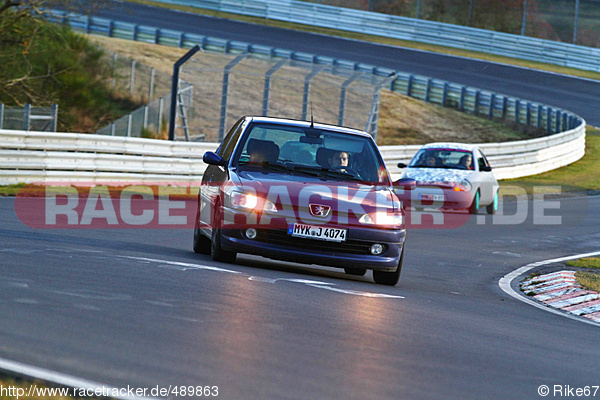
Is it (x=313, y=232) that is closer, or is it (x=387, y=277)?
(x=313, y=232)

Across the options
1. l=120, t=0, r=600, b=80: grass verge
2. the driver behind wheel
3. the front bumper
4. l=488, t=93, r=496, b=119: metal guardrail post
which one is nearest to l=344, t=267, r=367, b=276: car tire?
the front bumper

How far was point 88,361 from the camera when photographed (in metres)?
4.90

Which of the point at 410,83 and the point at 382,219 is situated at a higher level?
the point at 410,83

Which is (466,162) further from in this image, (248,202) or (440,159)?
(248,202)

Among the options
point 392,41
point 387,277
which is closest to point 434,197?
point 387,277

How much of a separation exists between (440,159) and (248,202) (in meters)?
12.0

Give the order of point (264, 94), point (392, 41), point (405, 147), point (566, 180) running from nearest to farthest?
point (264, 94)
point (405, 147)
point (566, 180)
point (392, 41)

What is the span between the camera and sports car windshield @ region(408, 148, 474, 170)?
20.7 m

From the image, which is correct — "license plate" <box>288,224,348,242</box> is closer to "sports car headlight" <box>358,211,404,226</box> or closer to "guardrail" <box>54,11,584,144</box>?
"sports car headlight" <box>358,211,404,226</box>

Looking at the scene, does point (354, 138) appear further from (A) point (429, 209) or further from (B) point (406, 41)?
(B) point (406, 41)

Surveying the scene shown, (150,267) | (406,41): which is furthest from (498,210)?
(406,41)

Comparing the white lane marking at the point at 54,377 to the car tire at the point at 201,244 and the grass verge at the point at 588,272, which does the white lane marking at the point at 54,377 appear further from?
the grass verge at the point at 588,272

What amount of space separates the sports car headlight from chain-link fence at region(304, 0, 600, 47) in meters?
44.0

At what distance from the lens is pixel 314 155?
10234 millimetres
